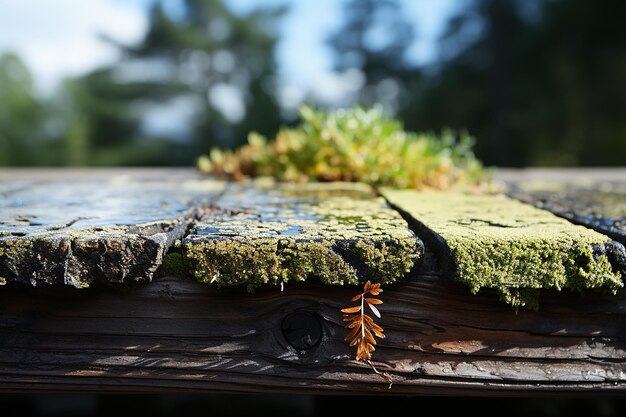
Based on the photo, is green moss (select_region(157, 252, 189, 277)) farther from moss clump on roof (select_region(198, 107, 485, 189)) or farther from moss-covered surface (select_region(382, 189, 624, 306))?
moss clump on roof (select_region(198, 107, 485, 189))

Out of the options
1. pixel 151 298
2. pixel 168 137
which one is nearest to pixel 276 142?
pixel 151 298

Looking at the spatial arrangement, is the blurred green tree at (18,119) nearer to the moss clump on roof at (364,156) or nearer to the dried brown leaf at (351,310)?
the moss clump on roof at (364,156)

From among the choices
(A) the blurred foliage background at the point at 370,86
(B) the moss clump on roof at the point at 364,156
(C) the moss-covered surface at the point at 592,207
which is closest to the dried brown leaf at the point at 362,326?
(C) the moss-covered surface at the point at 592,207

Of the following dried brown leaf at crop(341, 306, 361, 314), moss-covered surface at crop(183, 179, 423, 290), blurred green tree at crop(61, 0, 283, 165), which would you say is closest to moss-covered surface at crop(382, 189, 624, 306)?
moss-covered surface at crop(183, 179, 423, 290)

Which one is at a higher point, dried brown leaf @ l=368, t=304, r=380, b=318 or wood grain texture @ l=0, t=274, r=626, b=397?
dried brown leaf @ l=368, t=304, r=380, b=318

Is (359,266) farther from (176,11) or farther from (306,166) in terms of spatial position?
(176,11)

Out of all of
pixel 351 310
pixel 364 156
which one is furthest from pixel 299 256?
pixel 364 156

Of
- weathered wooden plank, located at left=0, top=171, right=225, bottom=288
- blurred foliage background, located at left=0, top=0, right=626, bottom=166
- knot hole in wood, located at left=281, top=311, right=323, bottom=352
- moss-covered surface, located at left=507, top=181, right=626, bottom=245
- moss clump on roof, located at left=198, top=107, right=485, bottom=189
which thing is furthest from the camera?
blurred foliage background, located at left=0, top=0, right=626, bottom=166
